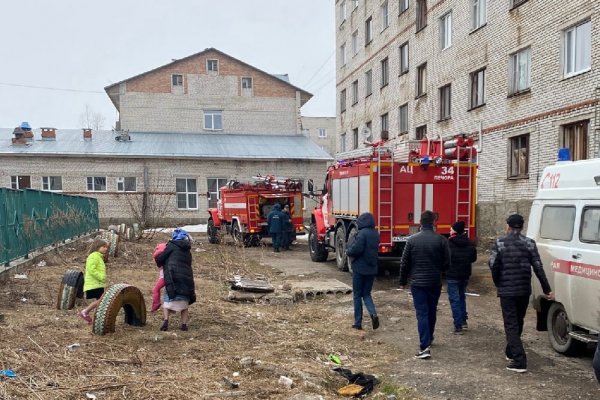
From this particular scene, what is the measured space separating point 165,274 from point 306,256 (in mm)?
Result: 9992

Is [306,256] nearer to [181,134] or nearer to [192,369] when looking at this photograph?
[192,369]

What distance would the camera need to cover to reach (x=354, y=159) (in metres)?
11.8

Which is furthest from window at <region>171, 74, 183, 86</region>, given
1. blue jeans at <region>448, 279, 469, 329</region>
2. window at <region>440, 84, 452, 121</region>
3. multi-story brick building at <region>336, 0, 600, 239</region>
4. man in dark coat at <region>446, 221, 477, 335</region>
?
blue jeans at <region>448, 279, 469, 329</region>

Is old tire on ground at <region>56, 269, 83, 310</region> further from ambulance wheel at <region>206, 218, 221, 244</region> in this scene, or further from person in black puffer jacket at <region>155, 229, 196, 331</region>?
ambulance wheel at <region>206, 218, 221, 244</region>

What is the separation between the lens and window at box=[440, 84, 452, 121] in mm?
20312

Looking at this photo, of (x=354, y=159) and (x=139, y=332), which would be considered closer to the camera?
(x=139, y=332)

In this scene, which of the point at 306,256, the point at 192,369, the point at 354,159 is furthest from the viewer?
the point at 306,256

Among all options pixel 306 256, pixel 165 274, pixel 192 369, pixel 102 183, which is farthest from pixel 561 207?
pixel 102 183

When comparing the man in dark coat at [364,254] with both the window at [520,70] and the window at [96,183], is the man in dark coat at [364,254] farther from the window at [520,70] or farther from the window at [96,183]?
the window at [96,183]

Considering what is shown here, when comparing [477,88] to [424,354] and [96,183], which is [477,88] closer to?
[424,354]

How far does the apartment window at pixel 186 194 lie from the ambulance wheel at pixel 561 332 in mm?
27592

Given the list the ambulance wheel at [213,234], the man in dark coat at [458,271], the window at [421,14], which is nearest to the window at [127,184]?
the ambulance wheel at [213,234]

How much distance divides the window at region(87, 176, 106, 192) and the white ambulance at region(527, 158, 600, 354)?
28781mm

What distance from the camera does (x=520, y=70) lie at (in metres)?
15.7
